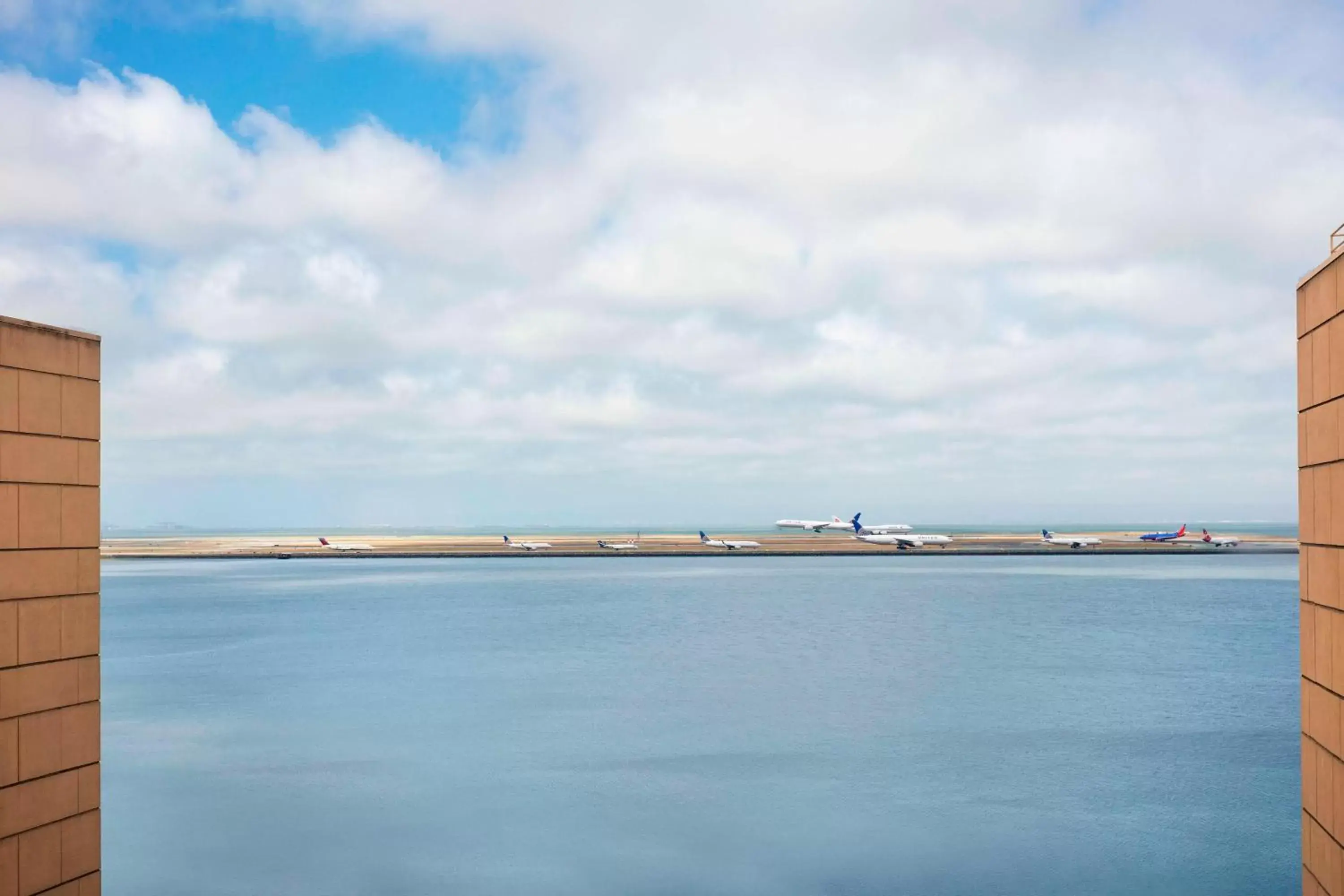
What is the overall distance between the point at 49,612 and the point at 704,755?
2858 cm

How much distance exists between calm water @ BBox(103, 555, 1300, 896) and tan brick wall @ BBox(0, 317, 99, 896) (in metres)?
11.2

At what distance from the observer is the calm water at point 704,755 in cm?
2702

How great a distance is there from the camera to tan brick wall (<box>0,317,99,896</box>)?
1505cm

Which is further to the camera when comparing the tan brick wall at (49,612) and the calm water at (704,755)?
the calm water at (704,755)

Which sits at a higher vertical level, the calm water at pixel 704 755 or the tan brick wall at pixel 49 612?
the tan brick wall at pixel 49 612

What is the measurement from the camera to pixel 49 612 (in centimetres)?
1573

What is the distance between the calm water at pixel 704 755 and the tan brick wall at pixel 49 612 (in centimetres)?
1120

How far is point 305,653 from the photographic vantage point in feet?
233

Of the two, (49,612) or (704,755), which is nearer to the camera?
(49,612)

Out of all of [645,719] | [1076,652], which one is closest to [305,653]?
[645,719]

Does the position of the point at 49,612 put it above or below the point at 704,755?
above

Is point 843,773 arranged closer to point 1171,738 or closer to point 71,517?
point 1171,738

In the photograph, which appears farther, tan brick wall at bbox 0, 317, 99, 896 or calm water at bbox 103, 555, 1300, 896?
calm water at bbox 103, 555, 1300, 896

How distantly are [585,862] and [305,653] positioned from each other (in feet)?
167
